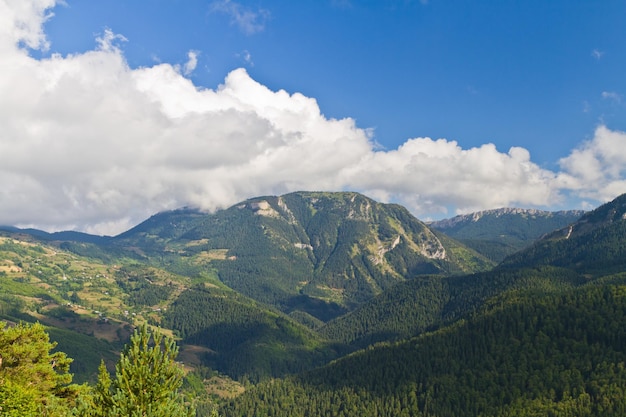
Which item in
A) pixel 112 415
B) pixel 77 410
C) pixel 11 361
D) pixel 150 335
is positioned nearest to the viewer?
pixel 112 415

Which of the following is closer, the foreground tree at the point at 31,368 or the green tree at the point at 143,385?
the green tree at the point at 143,385

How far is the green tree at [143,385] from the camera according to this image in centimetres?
4062

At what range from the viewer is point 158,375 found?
1708 inches

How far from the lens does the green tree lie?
4062 cm

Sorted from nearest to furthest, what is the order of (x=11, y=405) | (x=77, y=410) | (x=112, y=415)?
1. (x=112, y=415)
2. (x=77, y=410)
3. (x=11, y=405)

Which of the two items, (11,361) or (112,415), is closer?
(112,415)

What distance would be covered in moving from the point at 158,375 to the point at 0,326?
49.4m

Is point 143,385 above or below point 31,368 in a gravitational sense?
above

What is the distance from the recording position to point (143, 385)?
42344mm

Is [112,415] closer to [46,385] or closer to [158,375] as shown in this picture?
[158,375]

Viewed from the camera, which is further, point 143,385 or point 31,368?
point 31,368

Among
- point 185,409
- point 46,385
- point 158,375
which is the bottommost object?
point 46,385

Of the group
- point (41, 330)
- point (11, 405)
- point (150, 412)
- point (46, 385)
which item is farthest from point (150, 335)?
point (41, 330)

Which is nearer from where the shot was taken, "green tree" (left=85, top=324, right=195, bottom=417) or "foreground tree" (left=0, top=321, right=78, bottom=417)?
"green tree" (left=85, top=324, right=195, bottom=417)
